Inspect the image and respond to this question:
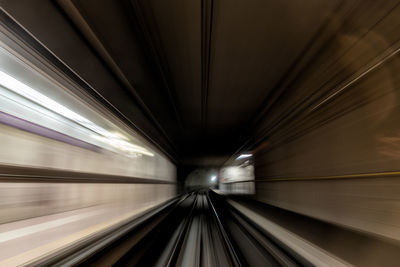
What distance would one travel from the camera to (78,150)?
3.00m

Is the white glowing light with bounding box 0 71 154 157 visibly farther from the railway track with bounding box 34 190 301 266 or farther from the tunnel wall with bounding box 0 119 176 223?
the railway track with bounding box 34 190 301 266

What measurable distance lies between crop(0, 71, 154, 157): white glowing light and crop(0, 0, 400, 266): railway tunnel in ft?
0.06

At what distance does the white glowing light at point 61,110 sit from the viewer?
1.75 m

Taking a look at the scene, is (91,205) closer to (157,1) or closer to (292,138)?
(157,1)

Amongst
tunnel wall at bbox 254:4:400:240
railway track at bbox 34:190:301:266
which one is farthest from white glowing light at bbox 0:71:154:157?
tunnel wall at bbox 254:4:400:240

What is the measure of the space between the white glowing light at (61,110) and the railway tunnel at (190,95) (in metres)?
0.02

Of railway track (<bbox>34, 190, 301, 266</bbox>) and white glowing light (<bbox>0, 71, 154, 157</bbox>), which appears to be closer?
white glowing light (<bbox>0, 71, 154, 157</bbox>)

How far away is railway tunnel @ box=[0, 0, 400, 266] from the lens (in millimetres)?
1694

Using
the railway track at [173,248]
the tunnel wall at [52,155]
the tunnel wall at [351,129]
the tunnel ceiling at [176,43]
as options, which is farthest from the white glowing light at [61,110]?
the tunnel wall at [351,129]

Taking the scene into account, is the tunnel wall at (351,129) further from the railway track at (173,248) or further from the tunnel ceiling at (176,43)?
the railway track at (173,248)

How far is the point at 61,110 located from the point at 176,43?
171cm

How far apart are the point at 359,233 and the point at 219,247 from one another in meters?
2.09

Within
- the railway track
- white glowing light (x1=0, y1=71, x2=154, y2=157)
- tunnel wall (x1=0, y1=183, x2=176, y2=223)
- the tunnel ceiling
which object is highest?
the tunnel ceiling

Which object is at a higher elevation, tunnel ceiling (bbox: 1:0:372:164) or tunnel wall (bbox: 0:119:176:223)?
tunnel ceiling (bbox: 1:0:372:164)
